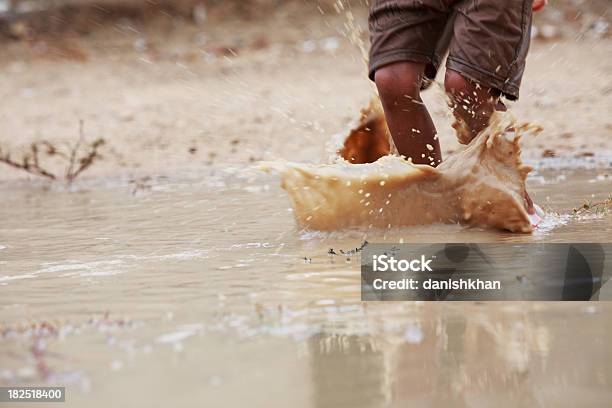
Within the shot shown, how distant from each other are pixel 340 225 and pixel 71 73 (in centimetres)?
821

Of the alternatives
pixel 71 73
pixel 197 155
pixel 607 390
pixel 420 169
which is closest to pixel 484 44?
pixel 420 169

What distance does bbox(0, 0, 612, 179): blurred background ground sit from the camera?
241 inches

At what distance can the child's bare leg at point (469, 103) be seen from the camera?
294cm

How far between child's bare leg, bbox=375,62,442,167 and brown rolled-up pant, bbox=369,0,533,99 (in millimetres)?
51

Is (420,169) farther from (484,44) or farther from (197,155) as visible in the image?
(197,155)

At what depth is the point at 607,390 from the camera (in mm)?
1415

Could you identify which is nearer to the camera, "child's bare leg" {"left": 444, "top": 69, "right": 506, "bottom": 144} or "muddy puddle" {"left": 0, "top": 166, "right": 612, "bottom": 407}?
"muddy puddle" {"left": 0, "top": 166, "right": 612, "bottom": 407}

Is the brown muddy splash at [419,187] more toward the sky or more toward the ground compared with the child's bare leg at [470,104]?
more toward the ground

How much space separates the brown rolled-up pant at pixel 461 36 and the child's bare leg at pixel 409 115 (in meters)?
0.05

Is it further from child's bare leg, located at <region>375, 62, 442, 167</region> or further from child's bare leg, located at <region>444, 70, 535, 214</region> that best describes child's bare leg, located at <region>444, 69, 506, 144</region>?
child's bare leg, located at <region>375, 62, 442, 167</region>

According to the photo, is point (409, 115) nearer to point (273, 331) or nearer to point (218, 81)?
point (273, 331)

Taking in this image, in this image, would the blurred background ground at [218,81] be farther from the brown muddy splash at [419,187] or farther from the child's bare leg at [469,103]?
the brown muddy splash at [419,187]

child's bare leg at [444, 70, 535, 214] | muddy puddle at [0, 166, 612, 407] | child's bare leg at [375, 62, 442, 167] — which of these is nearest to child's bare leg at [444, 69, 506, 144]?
child's bare leg at [444, 70, 535, 214]

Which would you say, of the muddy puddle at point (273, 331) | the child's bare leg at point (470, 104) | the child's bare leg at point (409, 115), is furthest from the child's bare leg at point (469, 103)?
the muddy puddle at point (273, 331)
